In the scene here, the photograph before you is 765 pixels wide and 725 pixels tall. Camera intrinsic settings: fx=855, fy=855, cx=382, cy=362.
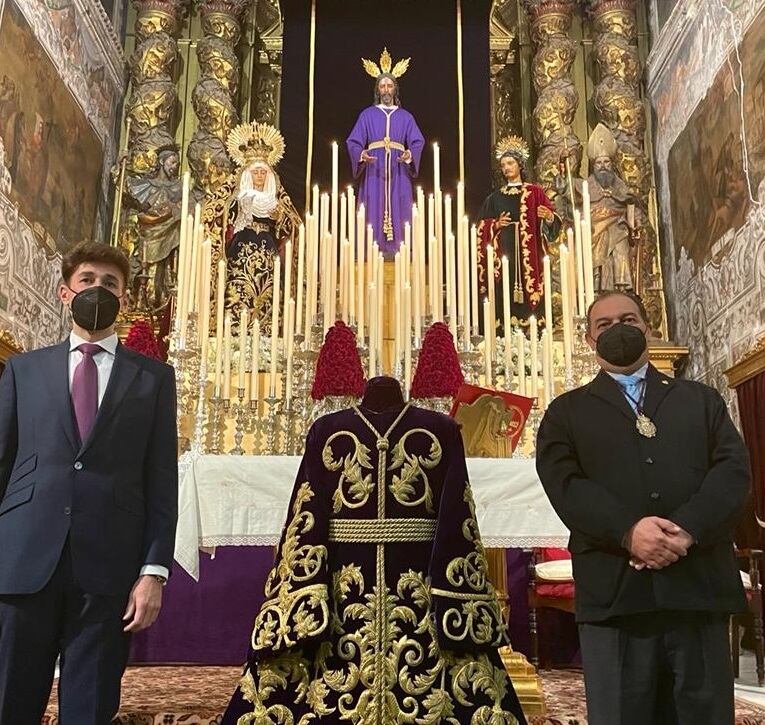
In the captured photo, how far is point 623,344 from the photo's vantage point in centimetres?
248

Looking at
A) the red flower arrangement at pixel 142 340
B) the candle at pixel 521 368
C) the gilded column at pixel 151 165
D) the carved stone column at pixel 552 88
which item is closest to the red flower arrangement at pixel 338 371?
the red flower arrangement at pixel 142 340


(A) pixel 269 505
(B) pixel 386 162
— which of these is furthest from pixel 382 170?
(A) pixel 269 505

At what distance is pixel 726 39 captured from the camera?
8594 mm

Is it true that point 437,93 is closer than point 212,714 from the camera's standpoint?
No

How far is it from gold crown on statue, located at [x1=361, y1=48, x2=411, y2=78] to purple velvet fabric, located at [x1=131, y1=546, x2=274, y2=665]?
698 cm

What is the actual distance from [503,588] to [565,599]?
1.12 meters

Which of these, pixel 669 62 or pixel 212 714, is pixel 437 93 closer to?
pixel 669 62

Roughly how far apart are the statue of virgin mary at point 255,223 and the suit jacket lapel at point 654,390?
16.7 feet

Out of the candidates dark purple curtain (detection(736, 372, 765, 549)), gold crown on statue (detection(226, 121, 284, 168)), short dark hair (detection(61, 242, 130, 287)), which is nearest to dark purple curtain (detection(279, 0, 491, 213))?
gold crown on statue (detection(226, 121, 284, 168))

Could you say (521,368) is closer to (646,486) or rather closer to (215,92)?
(646,486)

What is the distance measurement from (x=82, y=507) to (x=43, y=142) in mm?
7628

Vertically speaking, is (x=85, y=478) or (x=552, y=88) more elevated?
(x=552, y=88)

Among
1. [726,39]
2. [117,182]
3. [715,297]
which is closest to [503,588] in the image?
[715,297]

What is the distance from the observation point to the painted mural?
8016 mm
